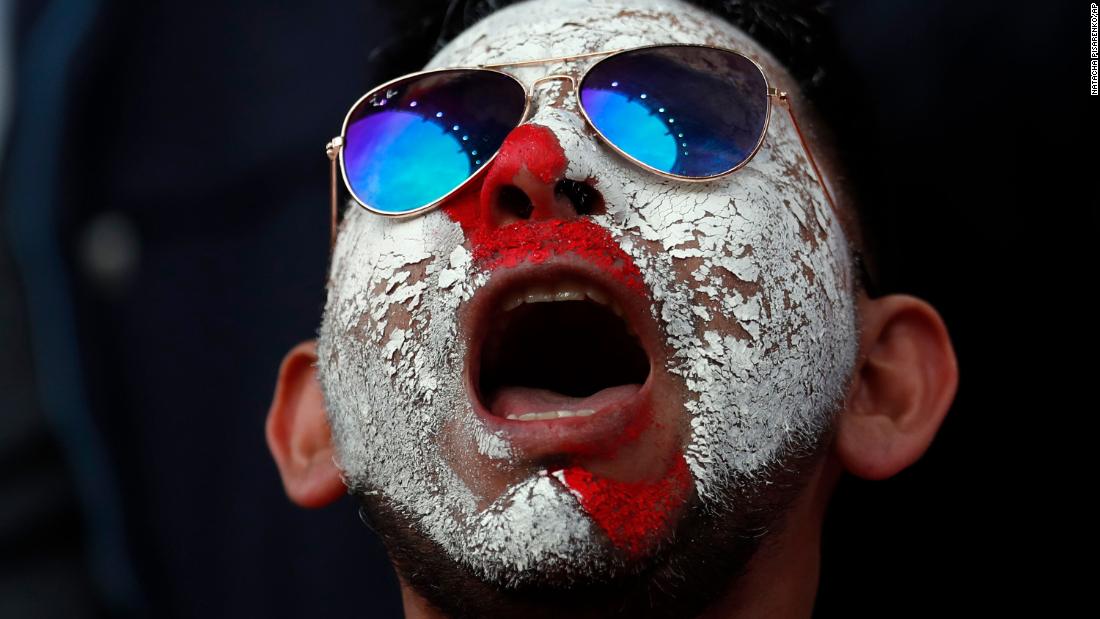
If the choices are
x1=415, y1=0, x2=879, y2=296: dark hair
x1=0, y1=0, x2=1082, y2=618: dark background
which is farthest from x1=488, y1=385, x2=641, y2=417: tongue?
x1=0, y1=0, x2=1082, y2=618: dark background

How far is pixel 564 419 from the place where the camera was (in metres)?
1.19

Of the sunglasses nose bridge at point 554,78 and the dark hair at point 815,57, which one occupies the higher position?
the sunglasses nose bridge at point 554,78

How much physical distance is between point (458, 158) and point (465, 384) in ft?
0.95

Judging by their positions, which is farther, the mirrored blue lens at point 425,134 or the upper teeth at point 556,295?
the mirrored blue lens at point 425,134

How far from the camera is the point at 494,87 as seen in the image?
1392mm

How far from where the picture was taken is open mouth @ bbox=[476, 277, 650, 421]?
1239mm

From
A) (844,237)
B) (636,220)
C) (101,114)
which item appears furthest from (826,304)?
(101,114)

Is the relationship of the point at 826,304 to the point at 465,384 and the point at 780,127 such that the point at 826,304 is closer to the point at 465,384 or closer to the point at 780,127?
the point at 780,127

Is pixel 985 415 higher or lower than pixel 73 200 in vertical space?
lower

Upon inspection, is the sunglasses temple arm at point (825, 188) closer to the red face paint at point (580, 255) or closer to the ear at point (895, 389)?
the ear at point (895, 389)

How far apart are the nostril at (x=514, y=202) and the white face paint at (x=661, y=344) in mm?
61

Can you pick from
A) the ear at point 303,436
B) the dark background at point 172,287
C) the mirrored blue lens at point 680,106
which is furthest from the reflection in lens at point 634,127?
the dark background at point 172,287

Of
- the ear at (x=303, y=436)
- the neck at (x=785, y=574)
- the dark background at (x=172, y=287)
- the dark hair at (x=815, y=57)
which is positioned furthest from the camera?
the dark background at (x=172, y=287)

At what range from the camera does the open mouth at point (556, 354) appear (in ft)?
4.07
